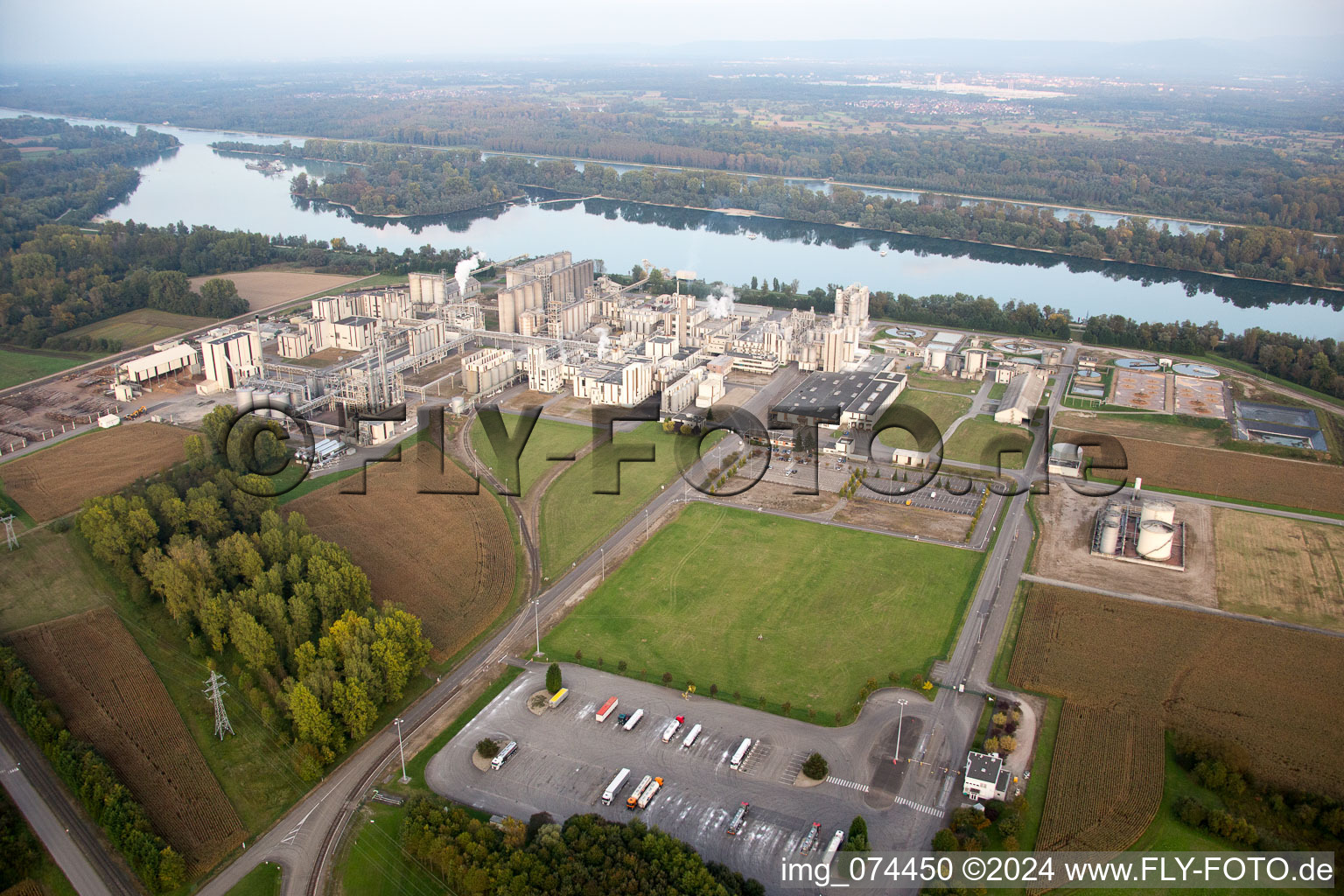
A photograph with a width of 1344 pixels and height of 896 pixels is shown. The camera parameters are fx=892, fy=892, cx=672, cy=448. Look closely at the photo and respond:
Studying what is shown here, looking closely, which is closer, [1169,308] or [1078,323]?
[1078,323]

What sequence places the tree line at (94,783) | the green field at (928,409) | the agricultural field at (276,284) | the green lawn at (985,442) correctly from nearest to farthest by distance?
the tree line at (94,783)
the green lawn at (985,442)
the green field at (928,409)
the agricultural field at (276,284)

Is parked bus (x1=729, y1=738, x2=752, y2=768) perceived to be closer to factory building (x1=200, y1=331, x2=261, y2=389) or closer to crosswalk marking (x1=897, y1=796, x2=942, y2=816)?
crosswalk marking (x1=897, y1=796, x2=942, y2=816)

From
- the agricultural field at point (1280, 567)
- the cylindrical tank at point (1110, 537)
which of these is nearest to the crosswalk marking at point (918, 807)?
the agricultural field at point (1280, 567)

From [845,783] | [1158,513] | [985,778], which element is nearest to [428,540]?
[845,783]

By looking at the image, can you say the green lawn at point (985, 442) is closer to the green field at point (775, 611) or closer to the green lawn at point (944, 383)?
the green lawn at point (944, 383)

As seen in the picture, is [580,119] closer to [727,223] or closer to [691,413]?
[727,223]

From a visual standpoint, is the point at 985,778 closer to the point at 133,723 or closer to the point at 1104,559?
the point at 1104,559

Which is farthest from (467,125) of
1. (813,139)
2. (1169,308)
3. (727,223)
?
(1169,308)
